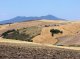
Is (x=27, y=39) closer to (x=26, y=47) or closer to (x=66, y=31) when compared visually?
(x=66, y=31)

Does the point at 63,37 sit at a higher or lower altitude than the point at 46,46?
lower

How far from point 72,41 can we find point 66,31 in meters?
9.64

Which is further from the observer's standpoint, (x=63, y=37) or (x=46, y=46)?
(x=63, y=37)

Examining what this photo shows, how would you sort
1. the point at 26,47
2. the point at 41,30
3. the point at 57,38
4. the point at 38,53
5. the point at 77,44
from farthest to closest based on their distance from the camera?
1. the point at 41,30
2. the point at 57,38
3. the point at 77,44
4. the point at 26,47
5. the point at 38,53

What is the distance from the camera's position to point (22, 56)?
41.9 metres

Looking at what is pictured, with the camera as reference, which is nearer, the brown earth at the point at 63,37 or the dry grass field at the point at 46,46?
the dry grass field at the point at 46,46

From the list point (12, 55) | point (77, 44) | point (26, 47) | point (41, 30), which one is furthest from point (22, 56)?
point (41, 30)

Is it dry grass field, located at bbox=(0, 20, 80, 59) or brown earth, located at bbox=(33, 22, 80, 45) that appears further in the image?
brown earth, located at bbox=(33, 22, 80, 45)

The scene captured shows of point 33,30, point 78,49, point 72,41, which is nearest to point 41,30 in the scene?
point 33,30

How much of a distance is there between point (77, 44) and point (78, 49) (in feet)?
17.3

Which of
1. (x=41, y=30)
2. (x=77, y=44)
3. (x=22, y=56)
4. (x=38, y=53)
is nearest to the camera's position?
(x=22, y=56)

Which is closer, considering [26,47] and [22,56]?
[22,56]

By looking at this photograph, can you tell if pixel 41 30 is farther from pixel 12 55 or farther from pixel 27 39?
pixel 12 55

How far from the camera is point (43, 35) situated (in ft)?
221
